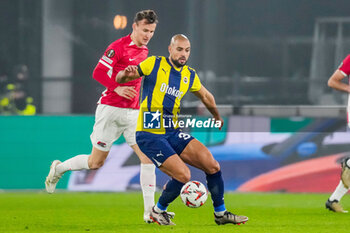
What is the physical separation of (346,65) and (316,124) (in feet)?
10.4

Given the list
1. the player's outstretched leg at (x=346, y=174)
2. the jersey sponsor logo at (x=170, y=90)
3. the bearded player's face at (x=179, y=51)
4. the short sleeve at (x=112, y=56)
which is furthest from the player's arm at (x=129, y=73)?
the player's outstretched leg at (x=346, y=174)

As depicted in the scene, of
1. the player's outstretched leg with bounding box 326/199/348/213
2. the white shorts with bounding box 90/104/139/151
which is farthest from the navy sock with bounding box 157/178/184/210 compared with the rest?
the player's outstretched leg with bounding box 326/199/348/213

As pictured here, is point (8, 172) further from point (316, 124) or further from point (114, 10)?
point (316, 124)

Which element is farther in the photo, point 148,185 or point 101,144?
point 101,144

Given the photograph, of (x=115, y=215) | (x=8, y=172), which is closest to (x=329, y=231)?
(x=115, y=215)

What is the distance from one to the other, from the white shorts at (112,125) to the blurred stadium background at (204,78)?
2999mm

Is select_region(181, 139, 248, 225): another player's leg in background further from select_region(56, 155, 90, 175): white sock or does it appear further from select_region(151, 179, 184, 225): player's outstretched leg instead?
select_region(56, 155, 90, 175): white sock

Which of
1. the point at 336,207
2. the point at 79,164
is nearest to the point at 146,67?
the point at 79,164

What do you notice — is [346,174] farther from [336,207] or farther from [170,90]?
[170,90]

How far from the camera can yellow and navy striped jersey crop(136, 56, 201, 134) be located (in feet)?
24.5

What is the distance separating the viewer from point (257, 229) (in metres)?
7.51

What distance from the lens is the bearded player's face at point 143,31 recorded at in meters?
8.16

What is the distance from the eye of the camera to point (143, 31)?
821cm

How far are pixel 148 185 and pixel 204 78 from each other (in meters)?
4.46
